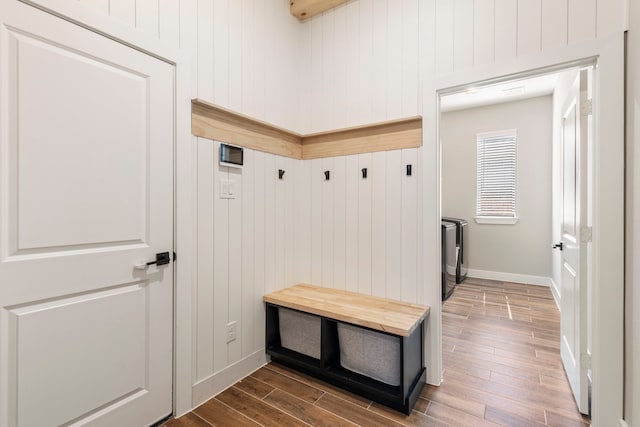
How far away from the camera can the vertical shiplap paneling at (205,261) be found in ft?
6.25

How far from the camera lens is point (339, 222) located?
8.34 ft

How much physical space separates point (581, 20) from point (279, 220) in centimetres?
229

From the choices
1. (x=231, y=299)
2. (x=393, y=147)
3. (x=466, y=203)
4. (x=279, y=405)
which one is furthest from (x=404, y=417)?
(x=466, y=203)

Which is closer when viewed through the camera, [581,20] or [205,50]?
[581,20]

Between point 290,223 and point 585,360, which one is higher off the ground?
point 290,223

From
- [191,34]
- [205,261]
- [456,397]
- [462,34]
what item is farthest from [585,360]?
[191,34]

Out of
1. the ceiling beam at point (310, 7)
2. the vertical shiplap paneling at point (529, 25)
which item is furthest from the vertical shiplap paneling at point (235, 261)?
the vertical shiplap paneling at point (529, 25)

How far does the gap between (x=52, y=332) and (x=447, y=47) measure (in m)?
2.72

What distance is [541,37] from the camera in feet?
5.77

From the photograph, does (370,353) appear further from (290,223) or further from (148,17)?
(148,17)

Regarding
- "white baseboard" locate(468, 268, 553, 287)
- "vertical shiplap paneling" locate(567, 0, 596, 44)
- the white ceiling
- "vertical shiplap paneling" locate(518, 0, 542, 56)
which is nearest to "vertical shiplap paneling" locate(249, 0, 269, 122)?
"vertical shiplap paneling" locate(518, 0, 542, 56)

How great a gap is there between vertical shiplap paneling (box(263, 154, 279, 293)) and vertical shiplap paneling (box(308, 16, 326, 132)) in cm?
57

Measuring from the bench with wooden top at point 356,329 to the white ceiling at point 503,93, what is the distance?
2.95 metres

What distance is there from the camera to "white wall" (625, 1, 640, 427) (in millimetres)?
1430
